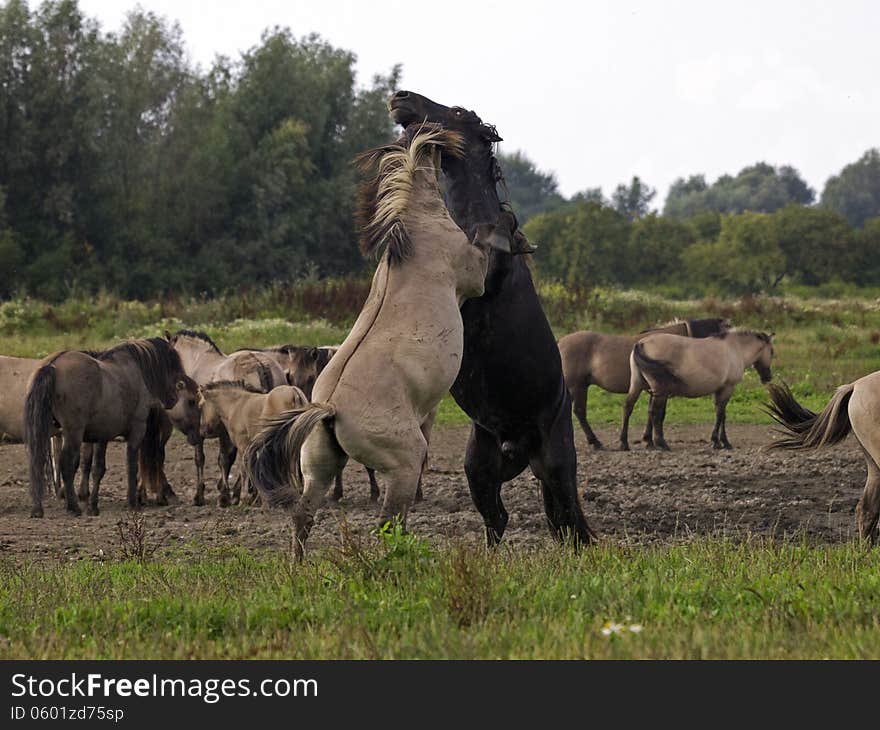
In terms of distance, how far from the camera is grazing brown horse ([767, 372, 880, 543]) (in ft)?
28.5

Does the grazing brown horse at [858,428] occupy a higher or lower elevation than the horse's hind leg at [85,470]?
higher

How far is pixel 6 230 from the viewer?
Answer: 4088 centimetres

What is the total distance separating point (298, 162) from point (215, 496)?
35.5 m

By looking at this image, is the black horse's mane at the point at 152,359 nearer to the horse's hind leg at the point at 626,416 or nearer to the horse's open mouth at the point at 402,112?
the horse's hind leg at the point at 626,416

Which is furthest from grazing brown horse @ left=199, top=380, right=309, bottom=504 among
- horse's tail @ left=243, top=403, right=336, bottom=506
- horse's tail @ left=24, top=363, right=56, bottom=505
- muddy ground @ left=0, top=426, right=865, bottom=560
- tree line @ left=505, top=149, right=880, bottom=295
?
tree line @ left=505, top=149, right=880, bottom=295

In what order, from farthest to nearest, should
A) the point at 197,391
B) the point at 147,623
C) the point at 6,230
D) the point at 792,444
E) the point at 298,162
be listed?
1. the point at 298,162
2. the point at 6,230
3. the point at 197,391
4. the point at 792,444
5. the point at 147,623

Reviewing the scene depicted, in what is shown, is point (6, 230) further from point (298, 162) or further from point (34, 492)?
point (34, 492)

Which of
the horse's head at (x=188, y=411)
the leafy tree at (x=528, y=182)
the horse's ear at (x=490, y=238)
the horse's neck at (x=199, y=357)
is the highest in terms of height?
the leafy tree at (x=528, y=182)

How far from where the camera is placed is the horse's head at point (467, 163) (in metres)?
6.83

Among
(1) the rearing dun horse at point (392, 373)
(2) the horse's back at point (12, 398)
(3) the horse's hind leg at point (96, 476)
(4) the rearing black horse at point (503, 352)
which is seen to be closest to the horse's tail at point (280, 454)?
(1) the rearing dun horse at point (392, 373)

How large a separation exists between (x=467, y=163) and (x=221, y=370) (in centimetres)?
864

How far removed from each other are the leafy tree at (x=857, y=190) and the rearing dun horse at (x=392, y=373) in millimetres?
135667

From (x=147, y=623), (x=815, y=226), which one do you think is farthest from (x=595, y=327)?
(x=815, y=226)

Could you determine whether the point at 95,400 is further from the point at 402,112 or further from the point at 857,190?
the point at 857,190
